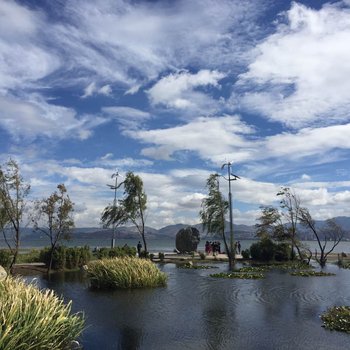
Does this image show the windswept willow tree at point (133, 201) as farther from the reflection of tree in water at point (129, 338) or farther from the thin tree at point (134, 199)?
the reflection of tree in water at point (129, 338)

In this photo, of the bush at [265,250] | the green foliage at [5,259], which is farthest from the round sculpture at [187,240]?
the green foliage at [5,259]

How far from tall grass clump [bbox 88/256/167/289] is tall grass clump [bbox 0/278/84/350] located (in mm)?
11653

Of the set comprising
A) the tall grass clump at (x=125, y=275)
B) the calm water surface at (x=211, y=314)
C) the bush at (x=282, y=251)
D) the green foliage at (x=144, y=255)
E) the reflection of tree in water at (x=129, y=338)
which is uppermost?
the bush at (x=282, y=251)

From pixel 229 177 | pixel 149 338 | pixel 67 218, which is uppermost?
pixel 229 177

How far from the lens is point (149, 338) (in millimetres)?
13914

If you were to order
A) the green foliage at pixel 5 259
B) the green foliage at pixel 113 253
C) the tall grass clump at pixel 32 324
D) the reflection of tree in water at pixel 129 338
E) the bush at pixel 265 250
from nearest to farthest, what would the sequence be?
the tall grass clump at pixel 32 324
the reflection of tree in water at pixel 129 338
the green foliage at pixel 5 259
the green foliage at pixel 113 253
the bush at pixel 265 250

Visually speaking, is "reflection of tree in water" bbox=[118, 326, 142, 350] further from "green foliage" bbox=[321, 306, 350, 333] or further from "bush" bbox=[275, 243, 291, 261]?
"bush" bbox=[275, 243, 291, 261]

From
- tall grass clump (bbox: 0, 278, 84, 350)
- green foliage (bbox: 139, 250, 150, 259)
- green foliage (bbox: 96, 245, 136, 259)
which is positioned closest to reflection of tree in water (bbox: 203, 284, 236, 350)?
tall grass clump (bbox: 0, 278, 84, 350)

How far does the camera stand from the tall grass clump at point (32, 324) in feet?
32.6

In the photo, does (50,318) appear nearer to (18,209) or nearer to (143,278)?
(143,278)

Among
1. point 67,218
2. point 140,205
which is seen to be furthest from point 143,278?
point 140,205

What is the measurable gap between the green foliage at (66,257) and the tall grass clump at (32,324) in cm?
2479

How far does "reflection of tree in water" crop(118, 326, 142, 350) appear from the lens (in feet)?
42.7

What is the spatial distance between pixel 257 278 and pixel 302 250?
2155 cm
